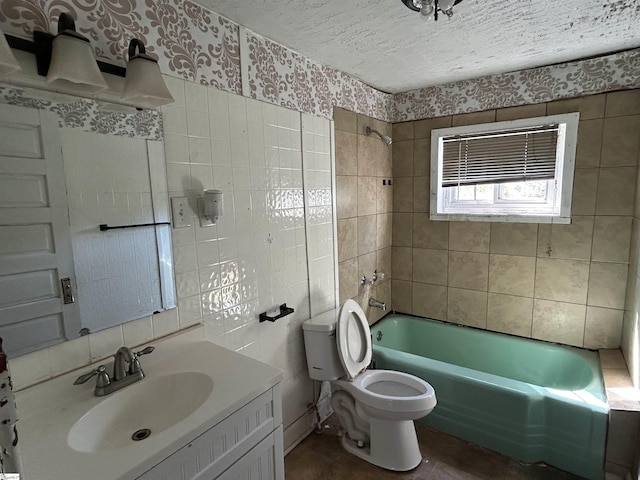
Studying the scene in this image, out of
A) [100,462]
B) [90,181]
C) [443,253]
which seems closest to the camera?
[100,462]

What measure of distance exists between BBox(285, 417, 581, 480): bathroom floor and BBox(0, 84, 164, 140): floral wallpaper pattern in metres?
1.93

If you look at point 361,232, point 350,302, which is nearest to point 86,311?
point 350,302

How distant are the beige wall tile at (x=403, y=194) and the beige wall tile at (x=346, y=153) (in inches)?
25.0

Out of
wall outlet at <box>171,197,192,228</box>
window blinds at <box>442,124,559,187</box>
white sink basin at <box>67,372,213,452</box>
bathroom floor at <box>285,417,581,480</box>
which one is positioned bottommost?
bathroom floor at <box>285,417,581,480</box>

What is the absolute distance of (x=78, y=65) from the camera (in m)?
1.04

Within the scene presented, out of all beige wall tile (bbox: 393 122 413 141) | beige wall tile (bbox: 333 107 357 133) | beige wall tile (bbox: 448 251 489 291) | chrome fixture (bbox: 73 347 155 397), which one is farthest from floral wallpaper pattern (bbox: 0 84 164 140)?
beige wall tile (bbox: 448 251 489 291)

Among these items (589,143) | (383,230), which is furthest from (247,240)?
(589,143)

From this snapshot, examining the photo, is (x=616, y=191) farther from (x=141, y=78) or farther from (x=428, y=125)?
(x=141, y=78)

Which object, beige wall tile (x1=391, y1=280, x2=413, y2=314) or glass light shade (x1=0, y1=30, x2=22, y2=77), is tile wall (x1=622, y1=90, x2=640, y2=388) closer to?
beige wall tile (x1=391, y1=280, x2=413, y2=314)

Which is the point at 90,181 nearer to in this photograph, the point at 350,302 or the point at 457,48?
the point at 350,302

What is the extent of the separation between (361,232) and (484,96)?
4.45 ft

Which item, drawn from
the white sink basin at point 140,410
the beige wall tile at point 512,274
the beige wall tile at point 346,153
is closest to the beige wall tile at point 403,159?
the beige wall tile at point 346,153

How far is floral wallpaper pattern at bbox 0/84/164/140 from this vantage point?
3.46ft

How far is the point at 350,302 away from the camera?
2.22 meters
